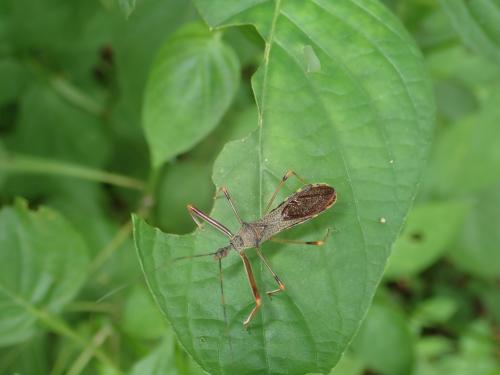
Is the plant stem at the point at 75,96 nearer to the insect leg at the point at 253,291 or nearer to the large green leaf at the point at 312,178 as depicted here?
the large green leaf at the point at 312,178

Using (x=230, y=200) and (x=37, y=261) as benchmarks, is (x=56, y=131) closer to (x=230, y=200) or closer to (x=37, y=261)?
(x=37, y=261)

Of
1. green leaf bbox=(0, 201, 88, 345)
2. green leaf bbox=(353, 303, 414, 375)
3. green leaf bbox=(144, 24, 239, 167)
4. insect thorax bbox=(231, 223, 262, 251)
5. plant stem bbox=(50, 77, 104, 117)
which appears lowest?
Result: green leaf bbox=(353, 303, 414, 375)

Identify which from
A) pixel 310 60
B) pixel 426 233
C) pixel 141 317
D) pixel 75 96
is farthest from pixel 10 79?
pixel 426 233

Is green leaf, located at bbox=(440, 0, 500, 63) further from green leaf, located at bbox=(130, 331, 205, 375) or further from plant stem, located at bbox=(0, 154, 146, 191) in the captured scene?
plant stem, located at bbox=(0, 154, 146, 191)

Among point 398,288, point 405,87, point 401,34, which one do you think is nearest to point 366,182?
point 405,87

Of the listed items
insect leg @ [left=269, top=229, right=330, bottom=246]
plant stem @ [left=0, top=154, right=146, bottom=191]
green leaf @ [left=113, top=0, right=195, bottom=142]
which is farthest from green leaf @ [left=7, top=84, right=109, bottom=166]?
insect leg @ [left=269, top=229, right=330, bottom=246]

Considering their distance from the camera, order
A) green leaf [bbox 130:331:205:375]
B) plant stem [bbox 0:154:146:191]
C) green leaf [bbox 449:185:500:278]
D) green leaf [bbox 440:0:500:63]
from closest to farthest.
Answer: green leaf [bbox 440:0:500:63]
green leaf [bbox 130:331:205:375]
plant stem [bbox 0:154:146:191]
green leaf [bbox 449:185:500:278]
